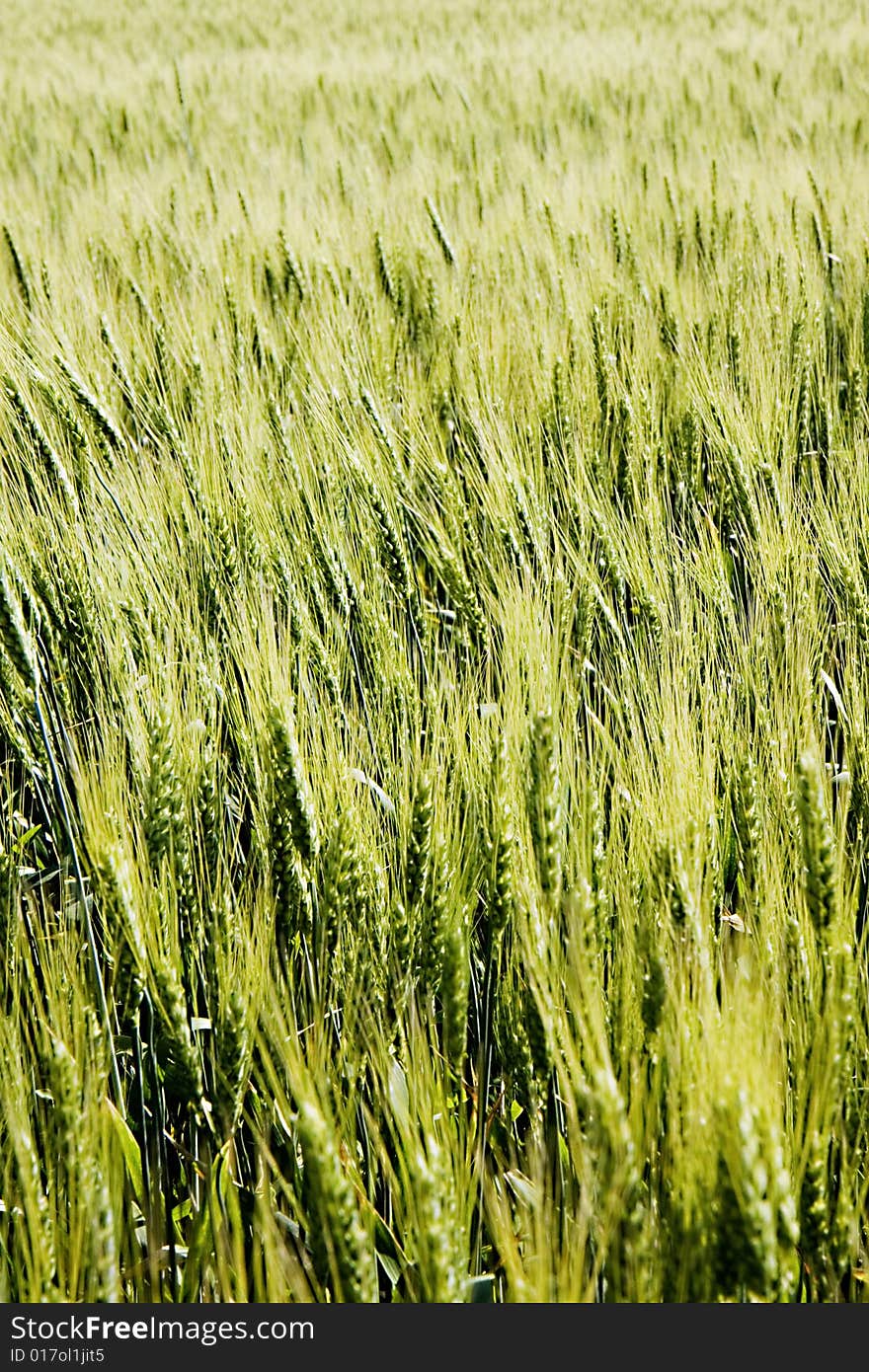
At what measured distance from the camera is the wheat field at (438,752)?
30.6 inches

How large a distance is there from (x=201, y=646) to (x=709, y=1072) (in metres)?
0.99

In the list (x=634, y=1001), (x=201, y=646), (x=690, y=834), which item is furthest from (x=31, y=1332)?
(x=201, y=646)

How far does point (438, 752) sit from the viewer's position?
1133 mm

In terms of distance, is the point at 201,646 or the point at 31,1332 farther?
the point at 201,646

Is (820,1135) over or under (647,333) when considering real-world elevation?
under

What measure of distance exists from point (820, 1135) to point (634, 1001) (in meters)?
0.18

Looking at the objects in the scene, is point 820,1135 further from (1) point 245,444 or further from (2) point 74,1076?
(1) point 245,444

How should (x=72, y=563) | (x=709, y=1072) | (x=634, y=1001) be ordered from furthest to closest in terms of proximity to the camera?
1. (x=72, y=563)
2. (x=634, y=1001)
3. (x=709, y=1072)

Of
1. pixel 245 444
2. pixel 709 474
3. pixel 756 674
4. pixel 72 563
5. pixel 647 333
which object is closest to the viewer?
pixel 756 674

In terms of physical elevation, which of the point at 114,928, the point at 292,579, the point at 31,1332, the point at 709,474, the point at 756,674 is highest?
the point at 709,474

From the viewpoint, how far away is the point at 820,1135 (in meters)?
0.74

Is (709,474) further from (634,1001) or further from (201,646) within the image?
(634,1001)

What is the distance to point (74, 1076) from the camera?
755 millimetres

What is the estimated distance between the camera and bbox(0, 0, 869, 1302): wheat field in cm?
78
